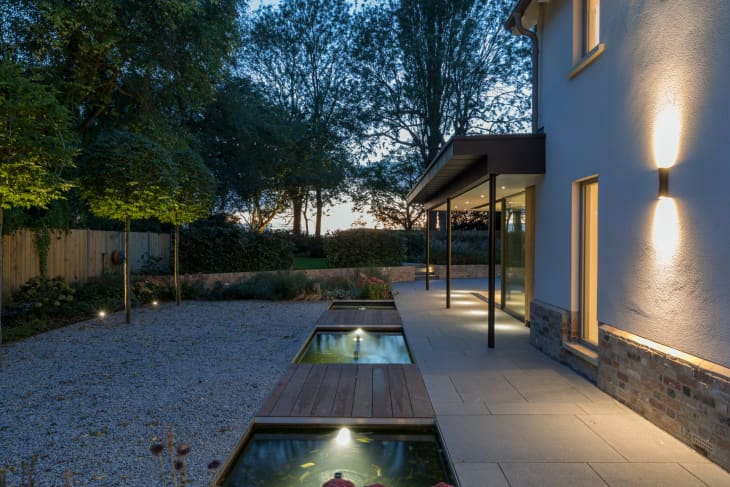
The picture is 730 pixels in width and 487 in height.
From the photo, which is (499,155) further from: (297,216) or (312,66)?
(297,216)

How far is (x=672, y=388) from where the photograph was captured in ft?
11.5

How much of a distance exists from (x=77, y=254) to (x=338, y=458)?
A: 9907 millimetres

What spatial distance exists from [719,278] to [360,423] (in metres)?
2.72

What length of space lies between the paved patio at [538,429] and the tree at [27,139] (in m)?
4.99

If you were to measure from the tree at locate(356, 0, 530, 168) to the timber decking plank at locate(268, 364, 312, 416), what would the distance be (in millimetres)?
19113

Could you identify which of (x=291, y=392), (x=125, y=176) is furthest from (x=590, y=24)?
(x=125, y=176)

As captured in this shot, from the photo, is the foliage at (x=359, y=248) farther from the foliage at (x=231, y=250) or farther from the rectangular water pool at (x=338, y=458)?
the rectangular water pool at (x=338, y=458)

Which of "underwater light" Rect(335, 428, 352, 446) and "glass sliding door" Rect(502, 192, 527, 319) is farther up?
"glass sliding door" Rect(502, 192, 527, 319)

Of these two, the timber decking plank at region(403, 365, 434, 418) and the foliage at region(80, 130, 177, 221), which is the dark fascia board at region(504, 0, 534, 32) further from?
the foliage at region(80, 130, 177, 221)

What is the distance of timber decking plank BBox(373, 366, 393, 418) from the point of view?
12.9ft

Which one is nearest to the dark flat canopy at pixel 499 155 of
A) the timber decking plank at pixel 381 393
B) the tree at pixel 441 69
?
the timber decking plank at pixel 381 393

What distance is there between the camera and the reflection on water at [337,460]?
302 cm

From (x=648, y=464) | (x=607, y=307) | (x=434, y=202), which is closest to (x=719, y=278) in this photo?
(x=648, y=464)

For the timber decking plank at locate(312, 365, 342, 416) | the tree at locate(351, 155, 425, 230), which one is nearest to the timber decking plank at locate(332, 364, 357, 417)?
the timber decking plank at locate(312, 365, 342, 416)
